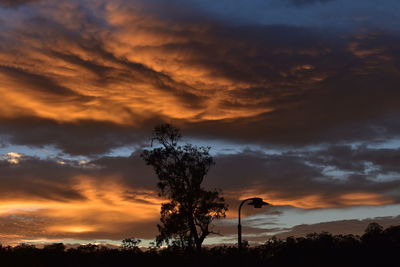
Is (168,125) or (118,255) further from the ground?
(168,125)

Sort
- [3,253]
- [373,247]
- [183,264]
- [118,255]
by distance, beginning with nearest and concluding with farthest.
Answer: [3,253], [183,264], [118,255], [373,247]

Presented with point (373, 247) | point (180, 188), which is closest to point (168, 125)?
point (180, 188)

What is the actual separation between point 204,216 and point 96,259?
3935 cm

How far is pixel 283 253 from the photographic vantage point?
108 m

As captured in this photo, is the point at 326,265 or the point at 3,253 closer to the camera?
the point at 3,253

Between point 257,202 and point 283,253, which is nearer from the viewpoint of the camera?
point 257,202

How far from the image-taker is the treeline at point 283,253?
285 ft

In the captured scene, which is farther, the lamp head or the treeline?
the treeline

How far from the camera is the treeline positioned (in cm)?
8675

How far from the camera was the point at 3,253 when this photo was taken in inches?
2219

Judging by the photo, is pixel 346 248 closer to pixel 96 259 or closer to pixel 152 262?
pixel 152 262

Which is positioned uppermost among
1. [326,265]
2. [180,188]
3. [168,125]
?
[168,125]

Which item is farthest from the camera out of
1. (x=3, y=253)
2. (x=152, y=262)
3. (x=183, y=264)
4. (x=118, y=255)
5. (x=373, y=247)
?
(x=373, y=247)

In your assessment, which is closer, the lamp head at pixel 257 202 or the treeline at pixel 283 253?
the lamp head at pixel 257 202
